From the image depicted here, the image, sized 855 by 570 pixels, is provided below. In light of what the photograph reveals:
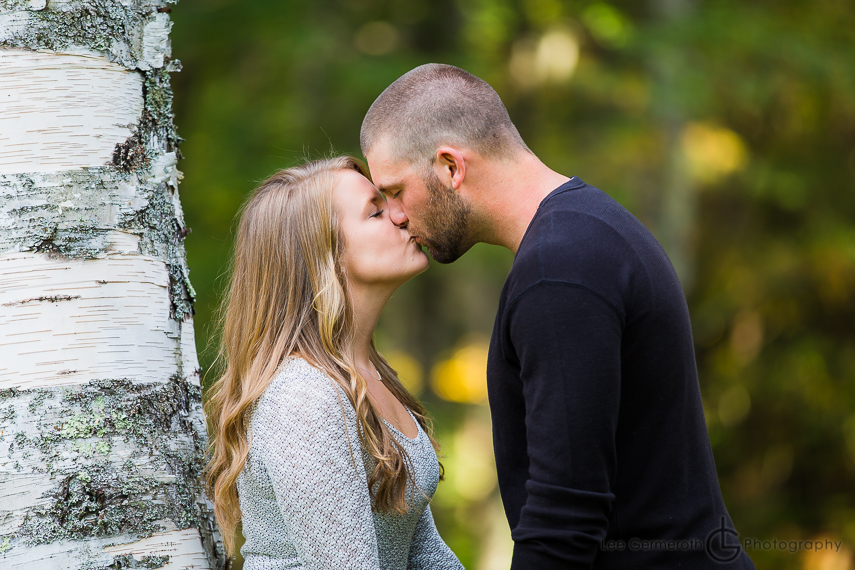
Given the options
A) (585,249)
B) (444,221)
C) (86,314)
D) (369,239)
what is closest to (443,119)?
(444,221)

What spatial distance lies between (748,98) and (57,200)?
200 inches

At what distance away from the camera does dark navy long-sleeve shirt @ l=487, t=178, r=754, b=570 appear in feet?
4.89

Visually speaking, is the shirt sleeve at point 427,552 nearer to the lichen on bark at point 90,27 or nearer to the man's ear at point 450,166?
the man's ear at point 450,166

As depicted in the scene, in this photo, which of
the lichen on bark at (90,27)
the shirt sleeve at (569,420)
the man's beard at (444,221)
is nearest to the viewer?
the shirt sleeve at (569,420)

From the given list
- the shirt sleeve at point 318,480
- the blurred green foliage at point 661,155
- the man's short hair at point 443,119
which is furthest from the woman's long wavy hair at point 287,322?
the blurred green foliage at point 661,155

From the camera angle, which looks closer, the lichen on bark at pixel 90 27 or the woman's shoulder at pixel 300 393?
the lichen on bark at pixel 90 27

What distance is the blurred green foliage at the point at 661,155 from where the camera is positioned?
5277mm

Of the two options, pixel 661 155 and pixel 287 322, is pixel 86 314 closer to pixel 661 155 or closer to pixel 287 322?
pixel 287 322

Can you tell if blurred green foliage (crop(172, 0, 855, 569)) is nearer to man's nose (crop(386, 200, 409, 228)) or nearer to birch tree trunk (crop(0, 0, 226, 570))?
man's nose (crop(386, 200, 409, 228))

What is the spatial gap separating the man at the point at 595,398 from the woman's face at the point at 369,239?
13.9 inches

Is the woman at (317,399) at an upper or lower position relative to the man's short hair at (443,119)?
lower

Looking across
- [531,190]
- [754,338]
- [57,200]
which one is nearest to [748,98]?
[754,338]

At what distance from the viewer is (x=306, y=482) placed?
5.61 feet

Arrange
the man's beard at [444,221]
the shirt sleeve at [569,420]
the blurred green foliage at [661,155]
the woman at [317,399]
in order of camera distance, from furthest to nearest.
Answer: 1. the blurred green foliage at [661,155]
2. the man's beard at [444,221]
3. the woman at [317,399]
4. the shirt sleeve at [569,420]
